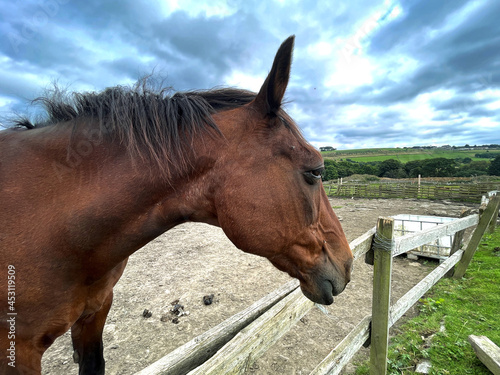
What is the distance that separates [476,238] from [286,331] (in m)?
5.48

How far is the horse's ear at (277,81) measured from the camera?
1.31 m

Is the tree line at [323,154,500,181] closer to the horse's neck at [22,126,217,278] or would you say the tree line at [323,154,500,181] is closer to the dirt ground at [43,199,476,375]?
the dirt ground at [43,199,476,375]

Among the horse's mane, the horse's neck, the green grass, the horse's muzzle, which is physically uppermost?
the horse's mane

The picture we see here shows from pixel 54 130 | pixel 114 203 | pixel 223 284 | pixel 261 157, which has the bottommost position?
pixel 223 284

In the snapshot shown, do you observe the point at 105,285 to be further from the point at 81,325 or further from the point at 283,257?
the point at 283,257

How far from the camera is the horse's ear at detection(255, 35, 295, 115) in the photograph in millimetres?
1312

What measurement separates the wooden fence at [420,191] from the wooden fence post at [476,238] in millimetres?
17515

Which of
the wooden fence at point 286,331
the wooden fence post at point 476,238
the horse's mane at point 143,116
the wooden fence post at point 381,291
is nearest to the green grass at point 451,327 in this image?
the wooden fence post at point 476,238

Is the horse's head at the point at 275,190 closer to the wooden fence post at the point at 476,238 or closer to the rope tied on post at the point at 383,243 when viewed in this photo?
the rope tied on post at the point at 383,243

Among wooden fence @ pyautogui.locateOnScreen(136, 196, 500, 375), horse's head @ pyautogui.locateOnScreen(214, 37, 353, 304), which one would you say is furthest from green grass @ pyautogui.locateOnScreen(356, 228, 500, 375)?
horse's head @ pyautogui.locateOnScreen(214, 37, 353, 304)

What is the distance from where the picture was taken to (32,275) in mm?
1225

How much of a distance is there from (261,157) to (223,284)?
184 inches

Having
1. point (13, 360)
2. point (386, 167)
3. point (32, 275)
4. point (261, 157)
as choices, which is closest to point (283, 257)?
point (261, 157)

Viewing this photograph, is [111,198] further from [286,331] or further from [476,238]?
[476,238]
